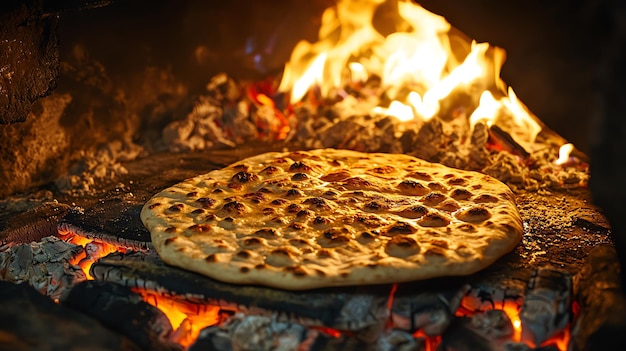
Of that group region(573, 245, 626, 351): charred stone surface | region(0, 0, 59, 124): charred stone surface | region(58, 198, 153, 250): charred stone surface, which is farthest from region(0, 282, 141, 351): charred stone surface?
region(573, 245, 626, 351): charred stone surface

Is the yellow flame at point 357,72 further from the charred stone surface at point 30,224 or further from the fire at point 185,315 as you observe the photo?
the fire at point 185,315

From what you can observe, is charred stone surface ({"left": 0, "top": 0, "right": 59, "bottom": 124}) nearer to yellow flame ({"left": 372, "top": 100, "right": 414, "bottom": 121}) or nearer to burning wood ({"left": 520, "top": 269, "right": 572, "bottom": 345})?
yellow flame ({"left": 372, "top": 100, "right": 414, "bottom": 121})

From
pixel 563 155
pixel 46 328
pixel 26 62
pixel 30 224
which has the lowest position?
pixel 563 155

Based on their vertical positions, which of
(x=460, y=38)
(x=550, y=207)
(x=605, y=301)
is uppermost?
(x=460, y=38)

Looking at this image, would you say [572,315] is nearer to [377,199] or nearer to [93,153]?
[377,199]

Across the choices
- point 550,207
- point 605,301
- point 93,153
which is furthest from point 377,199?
point 93,153

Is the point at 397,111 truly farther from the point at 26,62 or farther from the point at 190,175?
the point at 26,62

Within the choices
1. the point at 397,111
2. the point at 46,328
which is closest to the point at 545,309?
the point at 46,328

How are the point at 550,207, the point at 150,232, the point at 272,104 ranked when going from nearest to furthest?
the point at 150,232 → the point at 550,207 → the point at 272,104
